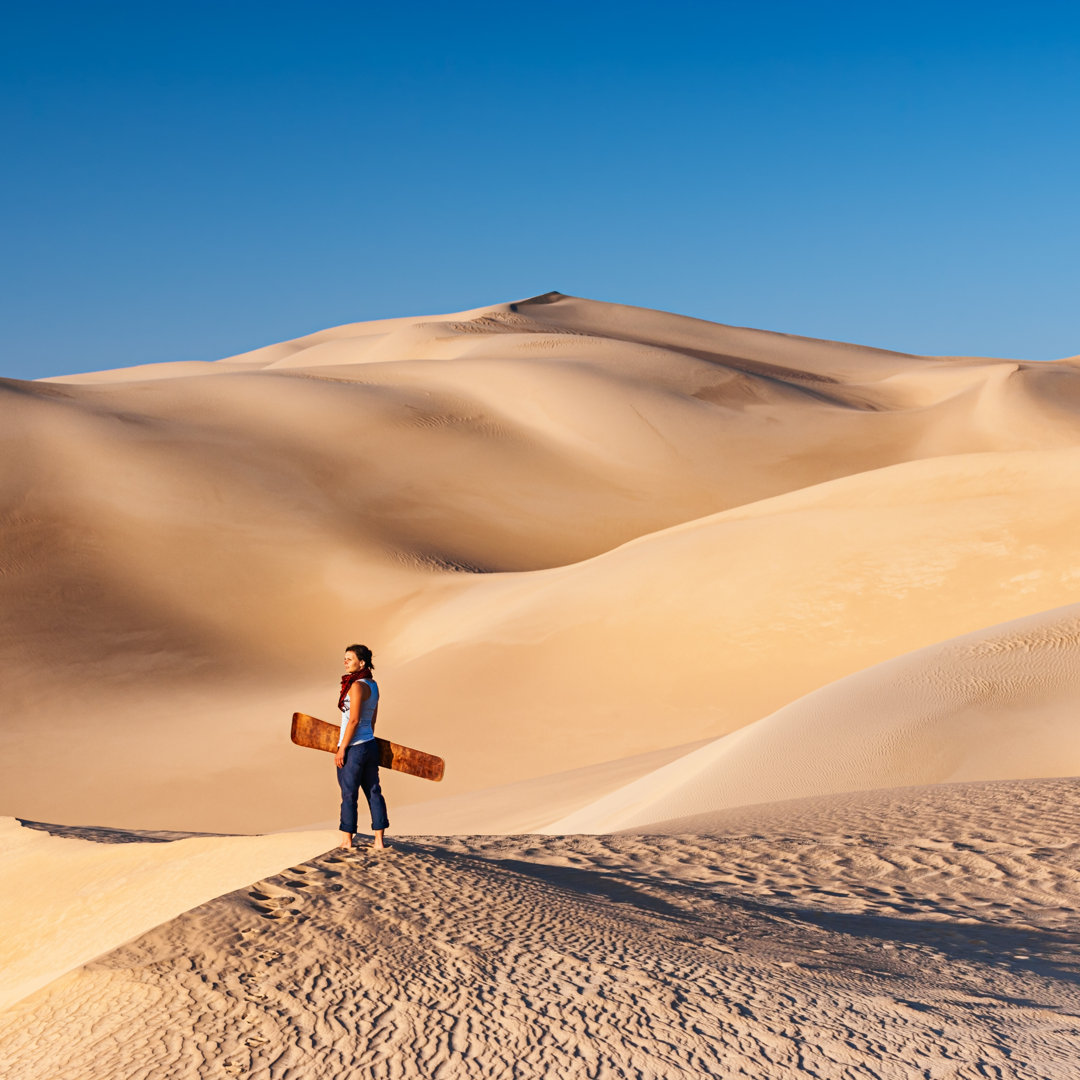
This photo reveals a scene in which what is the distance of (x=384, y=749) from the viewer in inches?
219

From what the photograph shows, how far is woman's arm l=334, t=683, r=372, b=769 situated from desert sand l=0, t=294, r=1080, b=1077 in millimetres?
482

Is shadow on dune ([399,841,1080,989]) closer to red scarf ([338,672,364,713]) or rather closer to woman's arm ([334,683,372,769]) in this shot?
woman's arm ([334,683,372,769])

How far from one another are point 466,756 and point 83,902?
A: 11.0 meters

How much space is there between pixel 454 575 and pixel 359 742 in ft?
69.8

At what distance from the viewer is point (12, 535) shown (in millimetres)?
24969

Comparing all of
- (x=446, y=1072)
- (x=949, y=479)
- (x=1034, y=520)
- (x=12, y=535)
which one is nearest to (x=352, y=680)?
(x=446, y=1072)

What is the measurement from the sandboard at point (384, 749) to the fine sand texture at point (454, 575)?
4.91 m

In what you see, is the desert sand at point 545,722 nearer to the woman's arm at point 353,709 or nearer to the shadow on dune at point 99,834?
the shadow on dune at point 99,834

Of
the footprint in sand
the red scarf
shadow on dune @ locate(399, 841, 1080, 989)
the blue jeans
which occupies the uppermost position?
the red scarf

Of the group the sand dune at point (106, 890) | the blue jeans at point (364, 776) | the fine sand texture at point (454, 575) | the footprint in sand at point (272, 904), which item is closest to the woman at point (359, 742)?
the blue jeans at point (364, 776)

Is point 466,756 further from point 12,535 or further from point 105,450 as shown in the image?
point 105,450

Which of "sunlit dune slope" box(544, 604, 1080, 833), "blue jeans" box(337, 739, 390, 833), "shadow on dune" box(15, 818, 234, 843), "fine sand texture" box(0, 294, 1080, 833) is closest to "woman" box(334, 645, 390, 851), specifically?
"blue jeans" box(337, 739, 390, 833)

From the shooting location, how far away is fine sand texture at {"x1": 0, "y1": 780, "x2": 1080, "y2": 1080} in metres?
3.33

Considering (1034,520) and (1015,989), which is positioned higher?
(1034,520)
